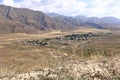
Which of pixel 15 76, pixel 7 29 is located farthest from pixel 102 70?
pixel 7 29

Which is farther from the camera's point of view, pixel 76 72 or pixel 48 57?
pixel 48 57

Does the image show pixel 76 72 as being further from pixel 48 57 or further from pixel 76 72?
pixel 48 57

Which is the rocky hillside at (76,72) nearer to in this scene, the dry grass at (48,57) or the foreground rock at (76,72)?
the foreground rock at (76,72)

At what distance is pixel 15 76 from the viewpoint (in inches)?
281

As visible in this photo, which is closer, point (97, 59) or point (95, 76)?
point (95, 76)

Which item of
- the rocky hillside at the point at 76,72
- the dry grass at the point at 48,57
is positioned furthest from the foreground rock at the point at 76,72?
the dry grass at the point at 48,57

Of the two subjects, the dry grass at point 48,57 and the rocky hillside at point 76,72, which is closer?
the rocky hillside at point 76,72

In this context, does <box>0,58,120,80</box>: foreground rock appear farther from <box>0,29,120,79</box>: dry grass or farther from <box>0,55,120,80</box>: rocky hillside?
<box>0,29,120,79</box>: dry grass

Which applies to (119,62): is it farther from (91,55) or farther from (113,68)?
(91,55)

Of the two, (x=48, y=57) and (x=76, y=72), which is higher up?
(x=48, y=57)

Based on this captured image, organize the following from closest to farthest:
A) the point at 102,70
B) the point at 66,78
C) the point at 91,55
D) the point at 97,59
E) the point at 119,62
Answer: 1. the point at 66,78
2. the point at 102,70
3. the point at 119,62
4. the point at 97,59
5. the point at 91,55

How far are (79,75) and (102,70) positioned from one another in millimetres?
758

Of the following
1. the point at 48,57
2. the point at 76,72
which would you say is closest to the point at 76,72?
the point at 76,72

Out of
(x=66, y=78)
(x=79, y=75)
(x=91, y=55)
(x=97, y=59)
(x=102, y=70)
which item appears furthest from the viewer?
(x=91, y=55)
